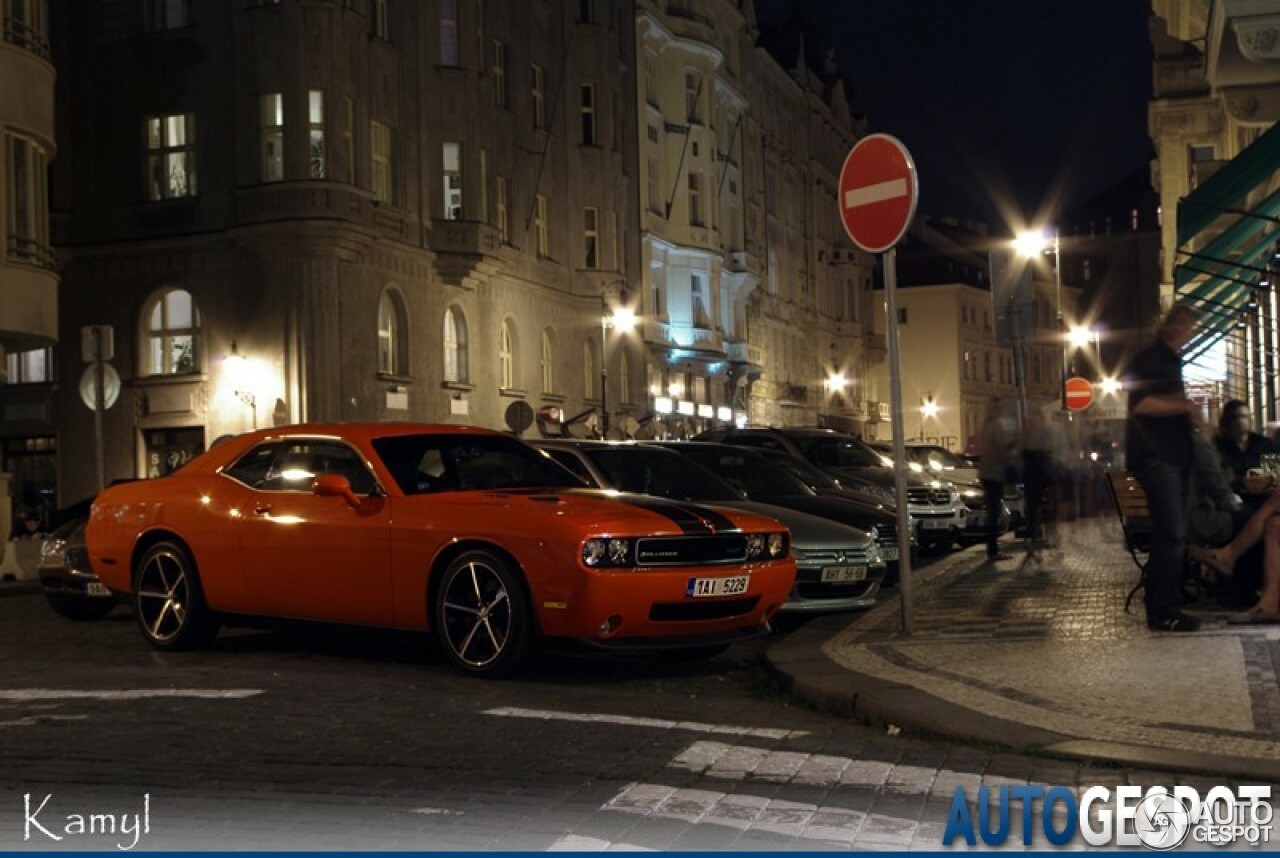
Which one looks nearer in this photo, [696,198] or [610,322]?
[610,322]

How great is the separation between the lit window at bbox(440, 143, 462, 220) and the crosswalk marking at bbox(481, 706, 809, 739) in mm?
32586

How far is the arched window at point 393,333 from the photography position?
3716 cm

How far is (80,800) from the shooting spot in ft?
21.2

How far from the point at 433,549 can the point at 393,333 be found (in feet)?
91.4

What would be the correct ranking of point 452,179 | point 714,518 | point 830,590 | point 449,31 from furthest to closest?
point 449,31 < point 452,179 < point 830,590 < point 714,518

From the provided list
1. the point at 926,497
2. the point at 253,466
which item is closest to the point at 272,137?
the point at 926,497

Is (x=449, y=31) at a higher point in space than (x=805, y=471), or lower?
higher

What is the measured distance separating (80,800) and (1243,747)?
15.2 ft

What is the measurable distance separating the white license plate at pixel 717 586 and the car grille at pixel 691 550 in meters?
0.11

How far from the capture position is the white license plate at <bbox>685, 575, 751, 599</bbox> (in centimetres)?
1008

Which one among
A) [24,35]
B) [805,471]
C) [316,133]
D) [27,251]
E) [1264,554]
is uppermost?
[316,133]

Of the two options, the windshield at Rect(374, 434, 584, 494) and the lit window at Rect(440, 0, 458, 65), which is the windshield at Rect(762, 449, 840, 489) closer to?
the windshield at Rect(374, 434, 584, 494)

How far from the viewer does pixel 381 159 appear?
3784cm

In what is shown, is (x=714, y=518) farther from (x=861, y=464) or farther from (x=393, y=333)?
(x=393, y=333)
